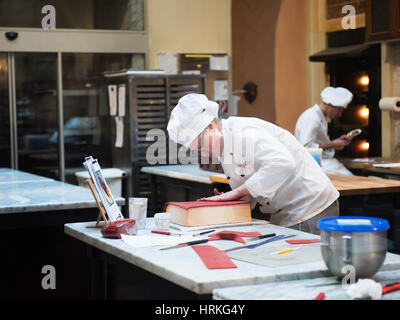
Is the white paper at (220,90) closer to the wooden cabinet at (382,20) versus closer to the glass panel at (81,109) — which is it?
the glass panel at (81,109)

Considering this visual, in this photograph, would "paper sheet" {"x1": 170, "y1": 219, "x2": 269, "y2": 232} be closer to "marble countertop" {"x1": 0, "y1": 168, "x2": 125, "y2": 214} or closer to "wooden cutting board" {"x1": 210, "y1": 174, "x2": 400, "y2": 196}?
"marble countertop" {"x1": 0, "y1": 168, "x2": 125, "y2": 214}

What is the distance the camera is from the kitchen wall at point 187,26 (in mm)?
8078

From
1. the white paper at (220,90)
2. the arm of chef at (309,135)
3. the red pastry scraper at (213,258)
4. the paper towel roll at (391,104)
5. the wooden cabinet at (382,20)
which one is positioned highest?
the wooden cabinet at (382,20)

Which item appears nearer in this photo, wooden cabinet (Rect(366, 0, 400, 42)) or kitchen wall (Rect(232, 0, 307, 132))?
wooden cabinet (Rect(366, 0, 400, 42))

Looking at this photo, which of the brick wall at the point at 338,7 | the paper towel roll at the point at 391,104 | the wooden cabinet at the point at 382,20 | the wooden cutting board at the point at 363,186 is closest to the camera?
the wooden cutting board at the point at 363,186

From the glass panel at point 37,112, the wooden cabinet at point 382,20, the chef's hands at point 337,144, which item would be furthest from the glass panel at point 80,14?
the chef's hands at point 337,144

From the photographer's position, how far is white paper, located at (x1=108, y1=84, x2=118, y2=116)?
22.9ft

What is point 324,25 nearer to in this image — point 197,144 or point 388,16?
point 388,16

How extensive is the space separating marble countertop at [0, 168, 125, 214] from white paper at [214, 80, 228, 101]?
11.1ft

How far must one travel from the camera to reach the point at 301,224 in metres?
3.58

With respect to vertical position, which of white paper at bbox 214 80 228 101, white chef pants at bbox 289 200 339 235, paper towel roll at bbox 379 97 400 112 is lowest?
white chef pants at bbox 289 200 339 235

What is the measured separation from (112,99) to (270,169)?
158 inches

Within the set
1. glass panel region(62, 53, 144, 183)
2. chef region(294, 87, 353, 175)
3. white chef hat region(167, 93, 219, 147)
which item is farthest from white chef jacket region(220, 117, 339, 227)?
glass panel region(62, 53, 144, 183)

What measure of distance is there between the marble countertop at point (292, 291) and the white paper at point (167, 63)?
5.95 meters
